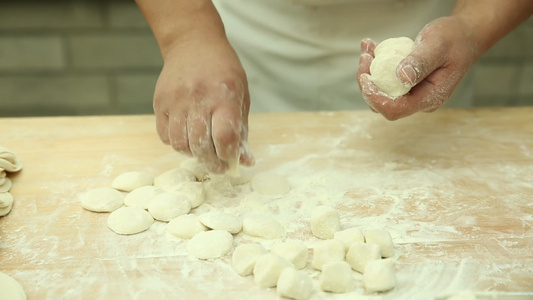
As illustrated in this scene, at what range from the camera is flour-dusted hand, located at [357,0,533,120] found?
4.15ft

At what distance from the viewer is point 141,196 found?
4.28ft

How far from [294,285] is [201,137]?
397 millimetres

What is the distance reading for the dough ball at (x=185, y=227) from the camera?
1.16 metres

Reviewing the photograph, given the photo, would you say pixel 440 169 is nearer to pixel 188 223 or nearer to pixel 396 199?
pixel 396 199

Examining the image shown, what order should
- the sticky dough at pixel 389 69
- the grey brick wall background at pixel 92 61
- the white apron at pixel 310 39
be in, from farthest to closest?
the grey brick wall background at pixel 92 61 < the white apron at pixel 310 39 < the sticky dough at pixel 389 69

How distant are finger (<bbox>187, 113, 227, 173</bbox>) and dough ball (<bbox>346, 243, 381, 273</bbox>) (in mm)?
365

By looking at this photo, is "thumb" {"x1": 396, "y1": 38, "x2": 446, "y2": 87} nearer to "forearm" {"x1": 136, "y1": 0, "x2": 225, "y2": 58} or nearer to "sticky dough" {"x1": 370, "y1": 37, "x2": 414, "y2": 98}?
"sticky dough" {"x1": 370, "y1": 37, "x2": 414, "y2": 98}

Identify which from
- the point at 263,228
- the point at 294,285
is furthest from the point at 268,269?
the point at 263,228

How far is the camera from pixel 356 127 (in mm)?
1674

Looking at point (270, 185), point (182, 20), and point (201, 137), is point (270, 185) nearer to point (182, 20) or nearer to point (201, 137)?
point (201, 137)

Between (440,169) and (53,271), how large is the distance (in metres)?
0.95

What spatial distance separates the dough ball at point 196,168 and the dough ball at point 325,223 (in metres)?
0.34

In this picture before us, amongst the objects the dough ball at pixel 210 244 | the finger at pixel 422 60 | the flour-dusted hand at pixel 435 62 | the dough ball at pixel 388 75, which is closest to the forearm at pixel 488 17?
the flour-dusted hand at pixel 435 62

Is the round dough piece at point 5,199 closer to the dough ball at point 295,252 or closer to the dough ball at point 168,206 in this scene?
the dough ball at point 168,206
